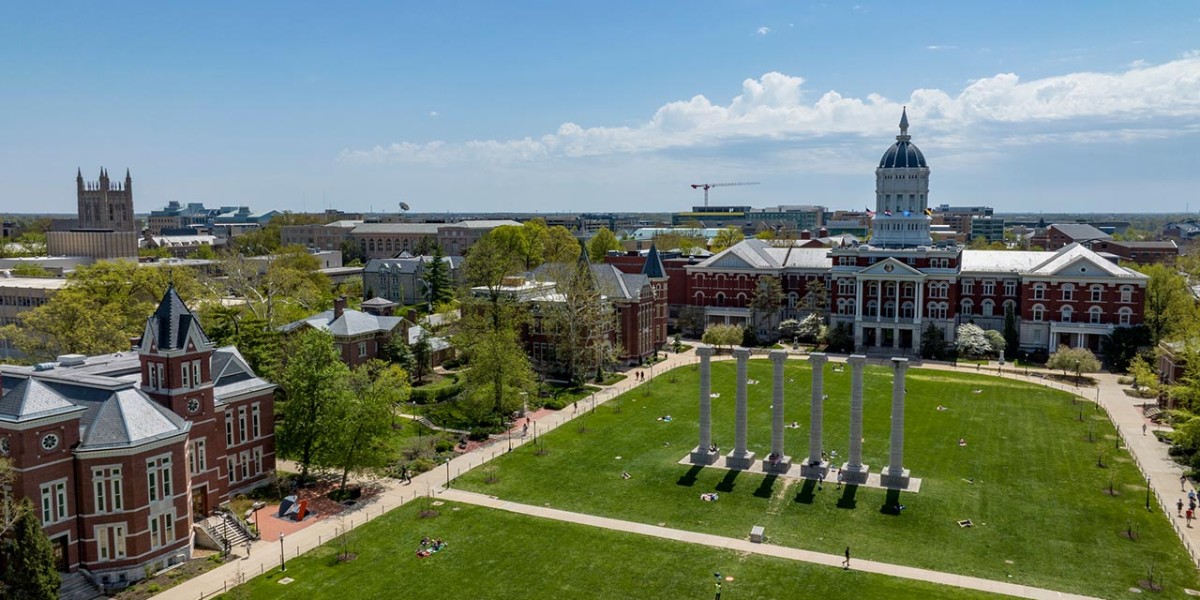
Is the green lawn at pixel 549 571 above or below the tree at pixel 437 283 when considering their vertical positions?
below

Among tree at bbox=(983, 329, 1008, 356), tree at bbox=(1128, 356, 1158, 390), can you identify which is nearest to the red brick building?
tree at bbox=(1128, 356, 1158, 390)

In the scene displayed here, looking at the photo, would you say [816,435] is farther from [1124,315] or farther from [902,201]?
[902,201]

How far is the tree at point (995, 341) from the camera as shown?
92188mm

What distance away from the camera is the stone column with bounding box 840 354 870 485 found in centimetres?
5131

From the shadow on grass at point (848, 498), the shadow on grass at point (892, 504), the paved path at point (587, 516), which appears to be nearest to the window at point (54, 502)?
the paved path at point (587, 516)

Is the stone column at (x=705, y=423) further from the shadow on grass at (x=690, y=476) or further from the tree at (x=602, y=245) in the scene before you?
the tree at (x=602, y=245)

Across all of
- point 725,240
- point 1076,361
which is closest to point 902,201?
point 1076,361

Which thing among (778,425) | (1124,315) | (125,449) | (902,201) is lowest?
(778,425)

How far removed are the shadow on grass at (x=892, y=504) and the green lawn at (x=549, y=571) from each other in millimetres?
8648

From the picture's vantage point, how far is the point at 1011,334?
94.6m

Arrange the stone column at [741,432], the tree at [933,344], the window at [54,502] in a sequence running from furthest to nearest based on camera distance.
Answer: the tree at [933,344] → the stone column at [741,432] → the window at [54,502]

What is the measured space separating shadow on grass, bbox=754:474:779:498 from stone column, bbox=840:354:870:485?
4397 millimetres

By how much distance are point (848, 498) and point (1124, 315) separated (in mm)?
62051

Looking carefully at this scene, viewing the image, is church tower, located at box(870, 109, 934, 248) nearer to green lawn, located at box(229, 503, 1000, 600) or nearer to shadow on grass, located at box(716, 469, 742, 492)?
shadow on grass, located at box(716, 469, 742, 492)
